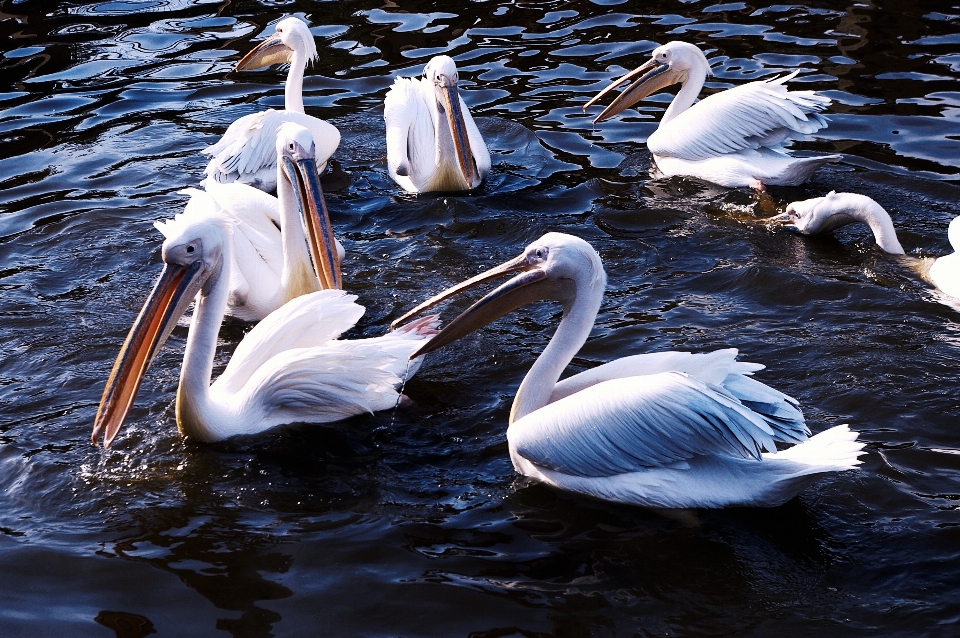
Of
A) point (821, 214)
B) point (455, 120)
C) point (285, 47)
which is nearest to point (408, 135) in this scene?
point (455, 120)

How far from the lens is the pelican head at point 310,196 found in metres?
4.68

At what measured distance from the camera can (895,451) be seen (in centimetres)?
380

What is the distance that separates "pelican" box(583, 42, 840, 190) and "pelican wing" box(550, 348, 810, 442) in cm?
276

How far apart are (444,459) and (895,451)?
5.47 feet

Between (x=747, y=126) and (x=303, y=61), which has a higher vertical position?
(x=303, y=61)

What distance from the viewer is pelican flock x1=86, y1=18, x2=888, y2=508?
3.44m

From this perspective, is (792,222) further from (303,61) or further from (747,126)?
(303,61)

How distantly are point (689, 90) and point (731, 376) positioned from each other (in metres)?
3.79

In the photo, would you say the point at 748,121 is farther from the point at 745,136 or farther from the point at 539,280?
the point at 539,280

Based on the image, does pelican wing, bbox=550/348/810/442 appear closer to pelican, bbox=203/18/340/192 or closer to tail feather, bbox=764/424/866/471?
tail feather, bbox=764/424/866/471

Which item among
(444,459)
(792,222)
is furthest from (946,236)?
(444,459)

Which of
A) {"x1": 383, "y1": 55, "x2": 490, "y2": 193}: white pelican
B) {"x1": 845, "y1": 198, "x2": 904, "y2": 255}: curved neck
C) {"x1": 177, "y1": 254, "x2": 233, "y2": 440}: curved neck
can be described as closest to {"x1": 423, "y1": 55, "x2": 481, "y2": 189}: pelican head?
{"x1": 383, "y1": 55, "x2": 490, "y2": 193}: white pelican

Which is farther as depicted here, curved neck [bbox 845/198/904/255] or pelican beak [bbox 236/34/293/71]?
pelican beak [bbox 236/34/293/71]

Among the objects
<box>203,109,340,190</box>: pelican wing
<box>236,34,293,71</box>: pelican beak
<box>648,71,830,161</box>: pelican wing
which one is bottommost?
<box>648,71,830,161</box>: pelican wing
